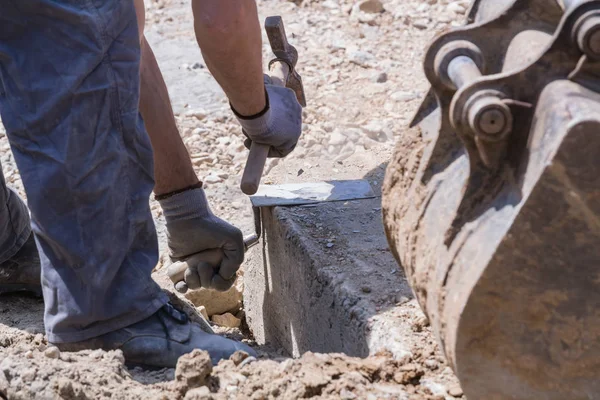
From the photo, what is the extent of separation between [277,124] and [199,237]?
499mm

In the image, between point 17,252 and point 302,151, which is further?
point 302,151

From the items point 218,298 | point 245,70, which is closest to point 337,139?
point 218,298

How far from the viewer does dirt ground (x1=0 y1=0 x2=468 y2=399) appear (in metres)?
1.91

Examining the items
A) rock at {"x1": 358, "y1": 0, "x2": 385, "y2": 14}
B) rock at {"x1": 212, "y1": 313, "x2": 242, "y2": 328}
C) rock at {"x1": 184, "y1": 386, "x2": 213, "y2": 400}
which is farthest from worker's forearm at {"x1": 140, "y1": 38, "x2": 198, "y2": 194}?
rock at {"x1": 358, "y1": 0, "x2": 385, "y2": 14}

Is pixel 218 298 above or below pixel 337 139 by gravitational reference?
below

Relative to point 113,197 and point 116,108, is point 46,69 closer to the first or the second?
point 116,108

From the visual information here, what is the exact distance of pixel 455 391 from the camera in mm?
1854

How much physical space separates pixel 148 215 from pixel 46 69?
1.54 ft

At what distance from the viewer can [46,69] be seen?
2092mm

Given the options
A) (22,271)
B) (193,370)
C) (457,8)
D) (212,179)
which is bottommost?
(212,179)

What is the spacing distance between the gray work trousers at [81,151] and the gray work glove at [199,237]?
57cm

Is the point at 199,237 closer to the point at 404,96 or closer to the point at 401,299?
the point at 401,299

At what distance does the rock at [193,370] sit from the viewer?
190 cm

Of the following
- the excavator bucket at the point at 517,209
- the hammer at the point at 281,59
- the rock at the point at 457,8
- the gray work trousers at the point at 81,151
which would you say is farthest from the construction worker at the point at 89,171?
the rock at the point at 457,8
